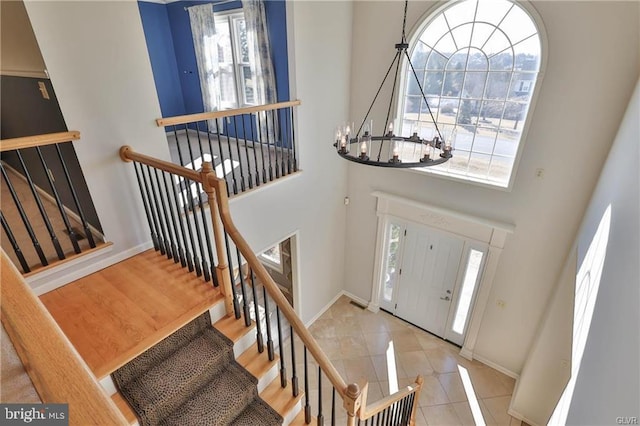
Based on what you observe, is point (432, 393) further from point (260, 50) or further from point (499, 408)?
point (260, 50)

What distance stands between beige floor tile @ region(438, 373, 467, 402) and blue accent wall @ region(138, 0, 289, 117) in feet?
16.1

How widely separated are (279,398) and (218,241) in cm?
127

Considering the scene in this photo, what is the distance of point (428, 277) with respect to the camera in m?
5.04

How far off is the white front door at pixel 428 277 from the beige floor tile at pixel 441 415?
127 cm

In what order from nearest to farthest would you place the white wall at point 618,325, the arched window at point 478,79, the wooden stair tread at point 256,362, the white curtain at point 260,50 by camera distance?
the white wall at point 618,325 → the wooden stair tread at point 256,362 → the arched window at point 478,79 → the white curtain at point 260,50

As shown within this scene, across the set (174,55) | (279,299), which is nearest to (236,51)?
(174,55)

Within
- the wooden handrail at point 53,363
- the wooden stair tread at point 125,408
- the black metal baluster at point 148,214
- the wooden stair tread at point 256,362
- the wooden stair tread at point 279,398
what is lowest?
the wooden stair tread at point 279,398

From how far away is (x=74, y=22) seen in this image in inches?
84.1

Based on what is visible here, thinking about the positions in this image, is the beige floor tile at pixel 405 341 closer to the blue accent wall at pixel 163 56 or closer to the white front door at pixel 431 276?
the white front door at pixel 431 276

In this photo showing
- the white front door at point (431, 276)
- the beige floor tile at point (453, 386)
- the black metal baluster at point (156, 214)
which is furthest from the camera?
the white front door at point (431, 276)

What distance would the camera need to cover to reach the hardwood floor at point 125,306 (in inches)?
79.3

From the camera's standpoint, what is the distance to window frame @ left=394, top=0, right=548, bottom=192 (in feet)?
10.5

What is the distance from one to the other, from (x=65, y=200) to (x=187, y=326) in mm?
2043

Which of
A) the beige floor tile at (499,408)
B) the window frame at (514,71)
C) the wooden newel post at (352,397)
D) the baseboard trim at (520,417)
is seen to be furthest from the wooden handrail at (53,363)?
the baseboard trim at (520,417)
